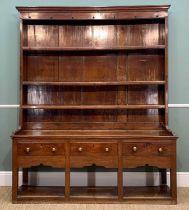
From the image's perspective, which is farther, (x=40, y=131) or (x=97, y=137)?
(x=40, y=131)

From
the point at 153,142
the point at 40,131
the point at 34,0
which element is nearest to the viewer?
the point at 153,142

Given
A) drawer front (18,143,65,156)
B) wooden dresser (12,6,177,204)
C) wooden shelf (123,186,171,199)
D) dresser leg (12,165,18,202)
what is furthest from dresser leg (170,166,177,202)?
dresser leg (12,165,18,202)

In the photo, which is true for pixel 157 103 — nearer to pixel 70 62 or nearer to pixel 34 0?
pixel 70 62

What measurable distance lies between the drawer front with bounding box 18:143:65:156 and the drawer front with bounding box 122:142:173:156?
1.76 ft

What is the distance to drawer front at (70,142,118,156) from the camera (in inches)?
97.6

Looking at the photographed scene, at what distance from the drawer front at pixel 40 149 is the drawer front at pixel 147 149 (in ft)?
1.76

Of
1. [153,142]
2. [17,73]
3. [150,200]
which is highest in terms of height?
[17,73]

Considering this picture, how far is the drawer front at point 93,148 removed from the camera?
248 cm

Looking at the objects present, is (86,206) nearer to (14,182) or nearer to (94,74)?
(14,182)

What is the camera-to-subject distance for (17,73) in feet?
9.66

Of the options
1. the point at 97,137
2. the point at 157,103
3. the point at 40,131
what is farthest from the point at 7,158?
the point at 157,103

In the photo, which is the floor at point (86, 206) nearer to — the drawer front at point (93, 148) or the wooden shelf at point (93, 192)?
the wooden shelf at point (93, 192)

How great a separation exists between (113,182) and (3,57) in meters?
1.66

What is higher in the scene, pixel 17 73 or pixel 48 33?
pixel 48 33
